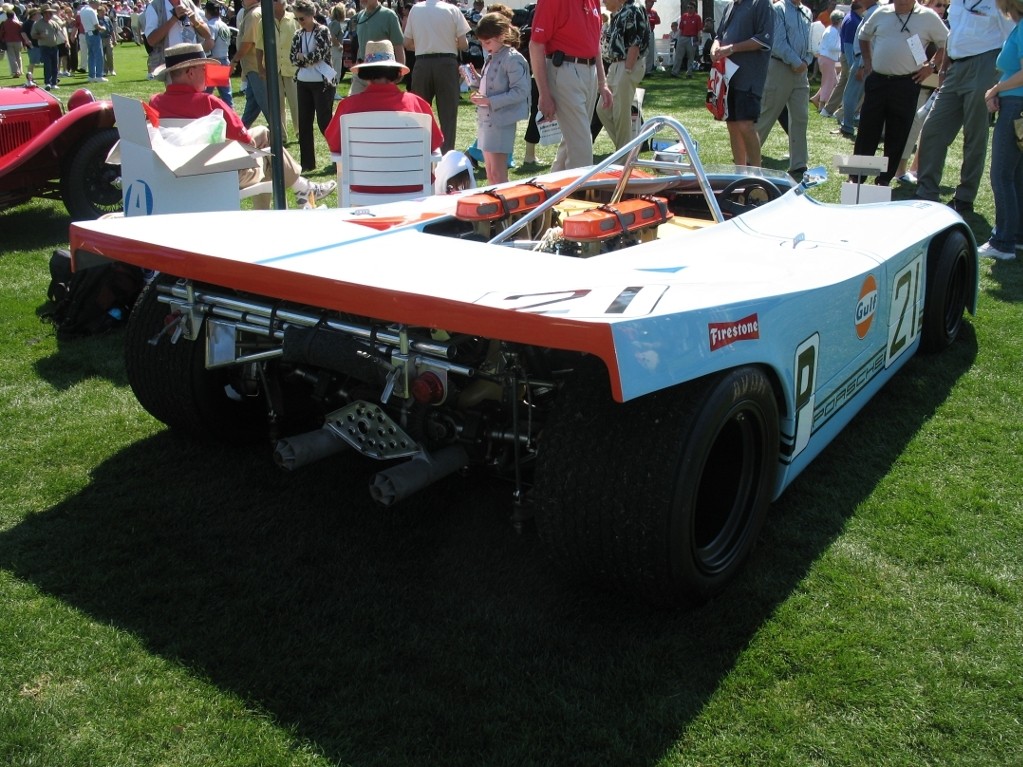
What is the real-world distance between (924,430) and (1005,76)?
3.53m

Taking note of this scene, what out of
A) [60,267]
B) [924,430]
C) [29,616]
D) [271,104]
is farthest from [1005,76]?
[29,616]

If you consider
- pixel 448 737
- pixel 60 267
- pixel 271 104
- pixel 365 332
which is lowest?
pixel 448 737

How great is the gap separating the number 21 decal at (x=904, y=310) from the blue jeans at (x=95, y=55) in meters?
20.4

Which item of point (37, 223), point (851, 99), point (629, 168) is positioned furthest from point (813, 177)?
point (851, 99)

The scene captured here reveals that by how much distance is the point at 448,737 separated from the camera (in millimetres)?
2344

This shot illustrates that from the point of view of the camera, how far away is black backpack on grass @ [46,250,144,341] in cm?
515

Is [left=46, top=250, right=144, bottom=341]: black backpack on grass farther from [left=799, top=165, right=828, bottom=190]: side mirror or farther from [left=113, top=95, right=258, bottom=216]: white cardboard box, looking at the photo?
[left=799, top=165, right=828, bottom=190]: side mirror

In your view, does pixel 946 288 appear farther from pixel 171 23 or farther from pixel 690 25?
pixel 690 25

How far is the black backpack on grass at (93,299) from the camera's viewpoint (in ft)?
16.9

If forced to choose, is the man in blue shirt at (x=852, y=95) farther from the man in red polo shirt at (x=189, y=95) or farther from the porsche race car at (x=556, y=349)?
the porsche race car at (x=556, y=349)

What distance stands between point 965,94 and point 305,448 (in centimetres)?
617

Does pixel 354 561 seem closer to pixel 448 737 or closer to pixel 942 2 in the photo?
pixel 448 737

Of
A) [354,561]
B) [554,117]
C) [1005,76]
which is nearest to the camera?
[354,561]

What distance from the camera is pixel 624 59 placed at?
9141 mm
